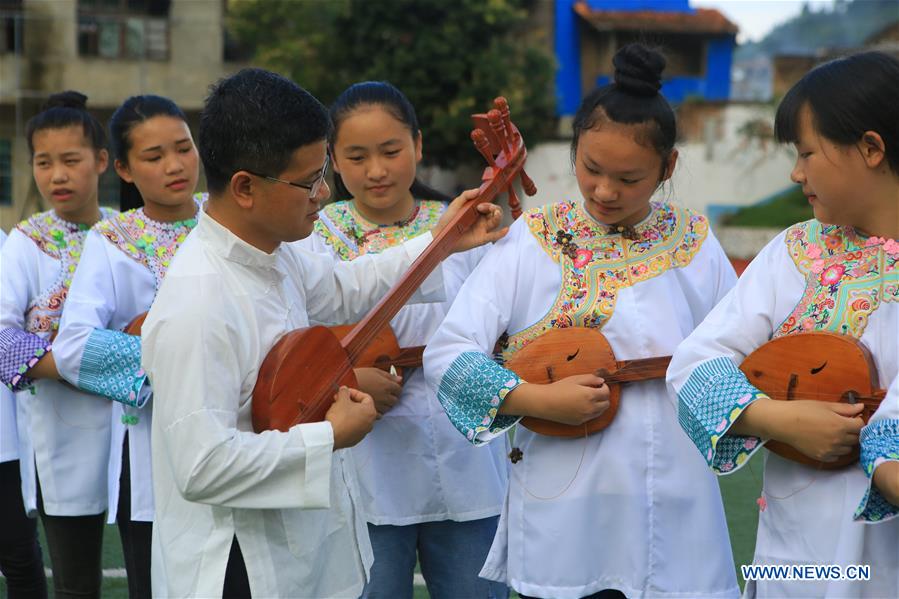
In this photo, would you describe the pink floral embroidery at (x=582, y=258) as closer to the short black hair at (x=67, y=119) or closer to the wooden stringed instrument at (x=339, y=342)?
the wooden stringed instrument at (x=339, y=342)

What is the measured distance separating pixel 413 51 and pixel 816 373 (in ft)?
57.7

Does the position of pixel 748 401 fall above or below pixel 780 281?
below

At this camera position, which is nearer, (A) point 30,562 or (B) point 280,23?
(A) point 30,562

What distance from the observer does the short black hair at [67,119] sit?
148 inches

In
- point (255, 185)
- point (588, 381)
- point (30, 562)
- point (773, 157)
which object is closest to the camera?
point (255, 185)

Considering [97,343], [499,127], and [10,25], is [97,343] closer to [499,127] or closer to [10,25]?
[499,127]

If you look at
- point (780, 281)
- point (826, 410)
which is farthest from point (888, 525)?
point (780, 281)

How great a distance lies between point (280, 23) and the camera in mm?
20031

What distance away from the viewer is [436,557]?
3.12m

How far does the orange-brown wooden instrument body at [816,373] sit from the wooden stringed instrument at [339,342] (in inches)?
34.2

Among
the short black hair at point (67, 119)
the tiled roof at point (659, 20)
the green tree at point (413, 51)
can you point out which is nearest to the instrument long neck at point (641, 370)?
the short black hair at point (67, 119)

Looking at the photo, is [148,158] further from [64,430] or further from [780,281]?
[780,281]

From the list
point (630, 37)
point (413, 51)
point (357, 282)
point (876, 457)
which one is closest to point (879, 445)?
point (876, 457)

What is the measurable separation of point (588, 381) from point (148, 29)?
64.4ft
